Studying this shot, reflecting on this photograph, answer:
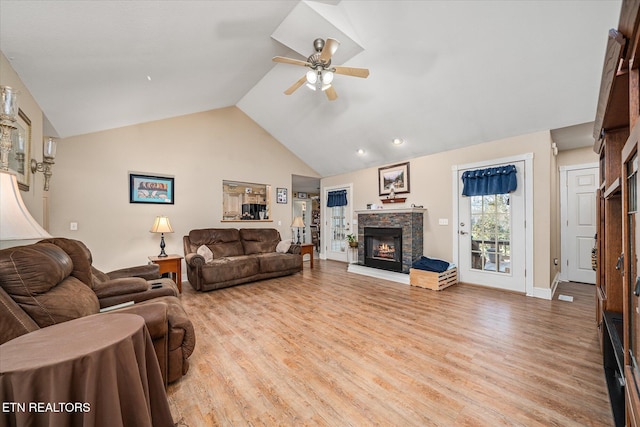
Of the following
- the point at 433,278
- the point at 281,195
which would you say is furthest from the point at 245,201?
the point at 433,278

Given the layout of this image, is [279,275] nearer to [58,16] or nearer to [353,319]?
[353,319]

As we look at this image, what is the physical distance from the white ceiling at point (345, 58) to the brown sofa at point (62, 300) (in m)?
1.62

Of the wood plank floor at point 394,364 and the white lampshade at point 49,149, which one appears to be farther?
the white lampshade at point 49,149

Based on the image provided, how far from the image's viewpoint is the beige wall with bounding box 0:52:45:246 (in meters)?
2.18

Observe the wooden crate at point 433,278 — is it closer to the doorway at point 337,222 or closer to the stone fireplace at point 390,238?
the stone fireplace at point 390,238

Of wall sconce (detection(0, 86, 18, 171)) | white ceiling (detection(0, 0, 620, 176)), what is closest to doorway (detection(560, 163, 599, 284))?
white ceiling (detection(0, 0, 620, 176))

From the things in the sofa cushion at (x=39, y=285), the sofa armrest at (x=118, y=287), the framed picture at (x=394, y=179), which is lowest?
the sofa armrest at (x=118, y=287)

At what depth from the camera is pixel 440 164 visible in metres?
4.75

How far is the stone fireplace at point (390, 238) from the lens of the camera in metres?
4.80

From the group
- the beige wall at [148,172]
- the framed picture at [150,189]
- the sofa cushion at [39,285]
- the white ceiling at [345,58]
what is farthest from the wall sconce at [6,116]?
the framed picture at [150,189]

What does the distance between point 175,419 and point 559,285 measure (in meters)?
5.61

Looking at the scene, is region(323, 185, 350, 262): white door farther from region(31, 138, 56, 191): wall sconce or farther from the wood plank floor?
region(31, 138, 56, 191): wall sconce

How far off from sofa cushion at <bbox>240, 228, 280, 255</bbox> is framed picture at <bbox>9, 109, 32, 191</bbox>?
3259 millimetres

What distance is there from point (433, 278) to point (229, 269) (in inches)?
132
